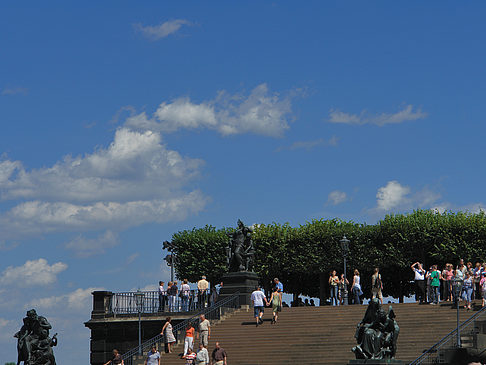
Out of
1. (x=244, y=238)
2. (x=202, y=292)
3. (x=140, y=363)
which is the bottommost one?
(x=140, y=363)

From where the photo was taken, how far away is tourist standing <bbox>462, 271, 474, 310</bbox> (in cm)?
3191

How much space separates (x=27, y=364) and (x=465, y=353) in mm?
13403

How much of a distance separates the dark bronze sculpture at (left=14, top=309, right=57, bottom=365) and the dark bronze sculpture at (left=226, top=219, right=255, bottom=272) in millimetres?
19044

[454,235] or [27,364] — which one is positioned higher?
A: [454,235]

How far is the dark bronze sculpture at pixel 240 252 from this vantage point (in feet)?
132

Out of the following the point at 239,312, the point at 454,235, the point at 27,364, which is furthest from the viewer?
the point at 454,235

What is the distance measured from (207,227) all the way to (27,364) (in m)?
36.5

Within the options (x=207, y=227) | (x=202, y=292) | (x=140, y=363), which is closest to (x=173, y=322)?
(x=202, y=292)

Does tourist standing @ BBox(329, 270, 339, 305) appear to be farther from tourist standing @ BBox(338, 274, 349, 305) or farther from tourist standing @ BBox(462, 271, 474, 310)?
tourist standing @ BBox(462, 271, 474, 310)

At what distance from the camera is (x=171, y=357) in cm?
3161

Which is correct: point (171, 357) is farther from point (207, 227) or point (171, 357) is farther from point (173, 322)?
point (207, 227)

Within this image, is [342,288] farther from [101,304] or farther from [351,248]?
[351,248]

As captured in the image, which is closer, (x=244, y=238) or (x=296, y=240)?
(x=244, y=238)

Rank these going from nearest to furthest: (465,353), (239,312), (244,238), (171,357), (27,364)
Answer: (27,364)
(465,353)
(171,357)
(239,312)
(244,238)
